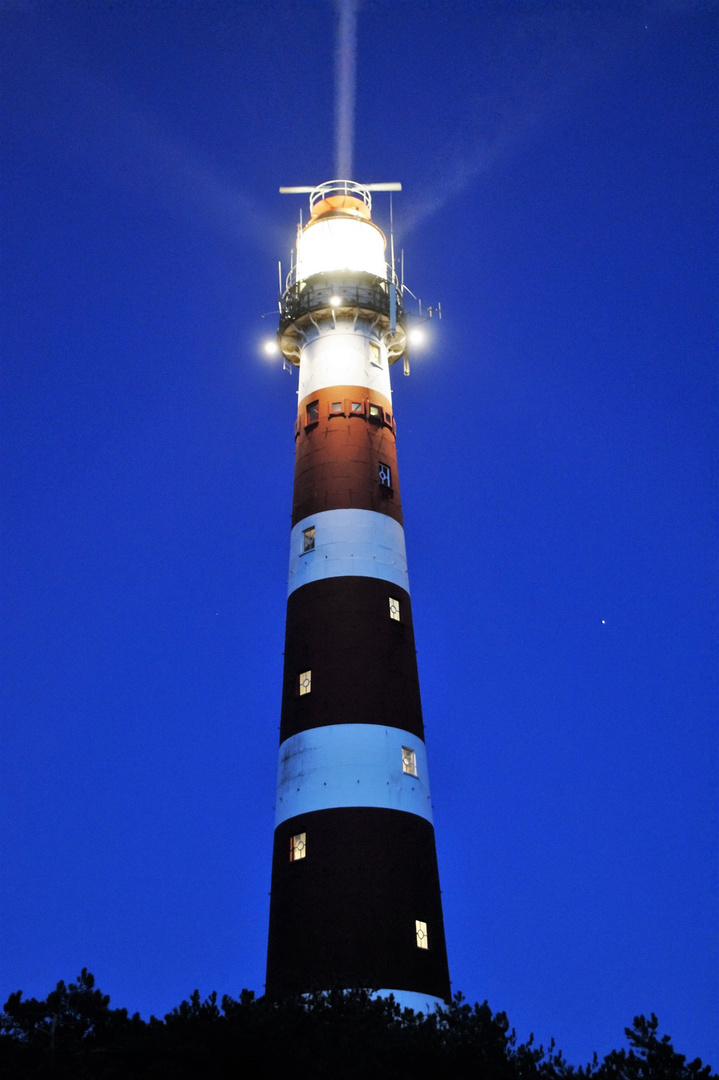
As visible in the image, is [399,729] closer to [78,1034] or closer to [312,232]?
[78,1034]

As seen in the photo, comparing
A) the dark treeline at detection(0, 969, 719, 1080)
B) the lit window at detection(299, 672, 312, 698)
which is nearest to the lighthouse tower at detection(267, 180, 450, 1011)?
the lit window at detection(299, 672, 312, 698)

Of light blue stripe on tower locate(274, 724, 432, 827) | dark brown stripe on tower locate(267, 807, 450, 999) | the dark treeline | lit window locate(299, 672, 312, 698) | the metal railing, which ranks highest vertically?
the metal railing

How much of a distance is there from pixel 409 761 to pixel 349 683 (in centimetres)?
334

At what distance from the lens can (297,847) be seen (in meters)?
37.2

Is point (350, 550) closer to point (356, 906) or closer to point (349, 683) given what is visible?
point (349, 683)

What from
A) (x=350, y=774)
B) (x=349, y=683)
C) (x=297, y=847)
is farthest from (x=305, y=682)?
(x=297, y=847)

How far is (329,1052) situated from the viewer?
24.9m

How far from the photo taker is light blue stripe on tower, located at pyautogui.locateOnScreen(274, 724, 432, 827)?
37156mm

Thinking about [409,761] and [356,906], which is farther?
[409,761]

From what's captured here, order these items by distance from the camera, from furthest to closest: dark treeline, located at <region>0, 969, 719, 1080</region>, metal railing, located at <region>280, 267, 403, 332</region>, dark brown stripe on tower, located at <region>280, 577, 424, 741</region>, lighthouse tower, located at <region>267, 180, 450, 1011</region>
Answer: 1. metal railing, located at <region>280, 267, 403, 332</region>
2. dark brown stripe on tower, located at <region>280, 577, 424, 741</region>
3. lighthouse tower, located at <region>267, 180, 450, 1011</region>
4. dark treeline, located at <region>0, 969, 719, 1080</region>

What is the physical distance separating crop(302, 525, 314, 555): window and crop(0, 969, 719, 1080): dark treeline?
57.0 ft

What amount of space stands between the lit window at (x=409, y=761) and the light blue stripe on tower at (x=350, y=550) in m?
6.54

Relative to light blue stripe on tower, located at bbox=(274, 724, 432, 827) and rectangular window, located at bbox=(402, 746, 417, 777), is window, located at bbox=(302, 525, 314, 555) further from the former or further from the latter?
rectangular window, located at bbox=(402, 746, 417, 777)

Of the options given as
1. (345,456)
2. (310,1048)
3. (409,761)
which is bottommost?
(310,1048)
